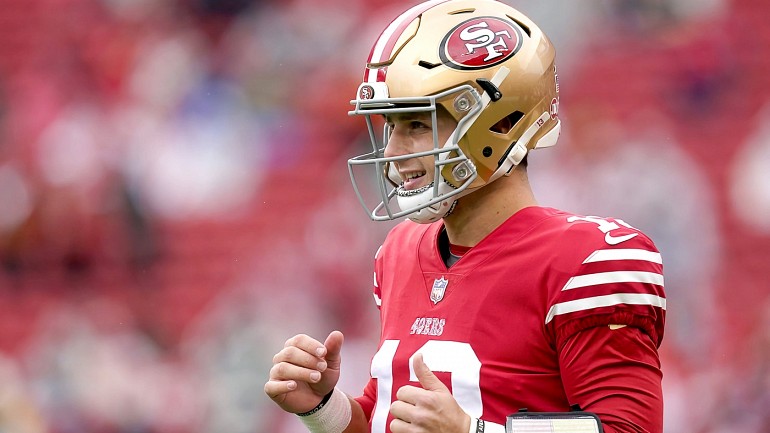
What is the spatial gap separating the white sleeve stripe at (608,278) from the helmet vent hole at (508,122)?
1.12ft

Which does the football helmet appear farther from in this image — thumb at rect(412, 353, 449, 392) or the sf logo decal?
thumb at rect(412, 353, 449, 392)

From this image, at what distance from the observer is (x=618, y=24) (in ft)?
15.0

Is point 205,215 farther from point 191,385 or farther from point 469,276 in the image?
point 469,276

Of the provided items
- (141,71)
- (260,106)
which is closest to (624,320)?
(260,106)

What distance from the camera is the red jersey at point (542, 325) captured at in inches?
66.1

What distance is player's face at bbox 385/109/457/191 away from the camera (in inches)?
74.6

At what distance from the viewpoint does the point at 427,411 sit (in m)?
1.59

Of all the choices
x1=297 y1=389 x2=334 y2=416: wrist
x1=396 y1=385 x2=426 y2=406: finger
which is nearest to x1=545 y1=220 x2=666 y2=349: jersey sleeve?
x1=396 y1=385 x2=426 y2=406: finger

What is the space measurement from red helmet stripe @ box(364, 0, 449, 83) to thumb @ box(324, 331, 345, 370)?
0.46 metres

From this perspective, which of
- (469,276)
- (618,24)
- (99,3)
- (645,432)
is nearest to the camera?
(645,432)

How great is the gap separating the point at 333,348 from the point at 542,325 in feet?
1.31

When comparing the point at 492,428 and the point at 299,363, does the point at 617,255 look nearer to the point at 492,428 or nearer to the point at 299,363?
the point at 492,428

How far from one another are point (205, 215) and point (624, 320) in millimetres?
3432

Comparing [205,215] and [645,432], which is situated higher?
[645,432]
